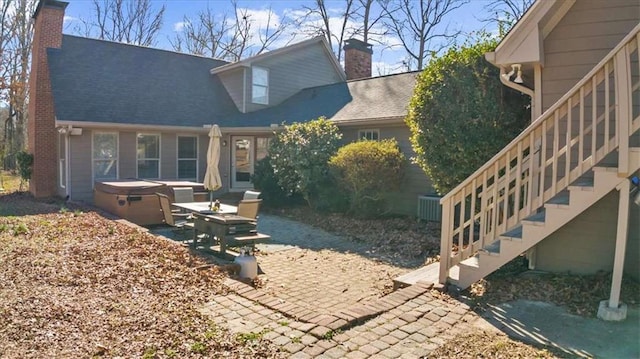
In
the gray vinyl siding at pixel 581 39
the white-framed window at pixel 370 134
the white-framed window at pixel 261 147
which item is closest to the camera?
the gray vinyl siding at pixel 581 39

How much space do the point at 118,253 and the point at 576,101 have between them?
21.3ft

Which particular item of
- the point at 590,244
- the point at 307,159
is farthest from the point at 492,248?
the point at 307,159

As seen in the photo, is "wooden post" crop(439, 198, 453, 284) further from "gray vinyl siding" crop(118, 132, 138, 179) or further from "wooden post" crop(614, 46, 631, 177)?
"gray vinyl siding" crop(118, 132, 138, 179)

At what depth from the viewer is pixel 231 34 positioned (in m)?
30.5

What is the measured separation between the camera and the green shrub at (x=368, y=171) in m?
10.6

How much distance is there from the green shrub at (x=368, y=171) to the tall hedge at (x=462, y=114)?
7.02ft

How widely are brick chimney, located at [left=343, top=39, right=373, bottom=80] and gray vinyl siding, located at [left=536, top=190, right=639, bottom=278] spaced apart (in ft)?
49.4

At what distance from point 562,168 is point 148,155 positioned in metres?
12.6

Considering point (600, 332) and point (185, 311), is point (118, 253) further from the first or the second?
point (600, 332)

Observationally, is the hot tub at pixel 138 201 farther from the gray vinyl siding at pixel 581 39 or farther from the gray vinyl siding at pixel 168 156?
the gray vinyl siding at pixel 581 39

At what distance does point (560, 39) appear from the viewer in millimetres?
5676

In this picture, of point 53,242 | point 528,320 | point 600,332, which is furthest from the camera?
point 53,242

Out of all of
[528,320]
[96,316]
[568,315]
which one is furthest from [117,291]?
[568,315]

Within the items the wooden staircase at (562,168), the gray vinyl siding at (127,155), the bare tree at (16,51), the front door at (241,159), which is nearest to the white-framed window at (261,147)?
the front door at (241,159)
